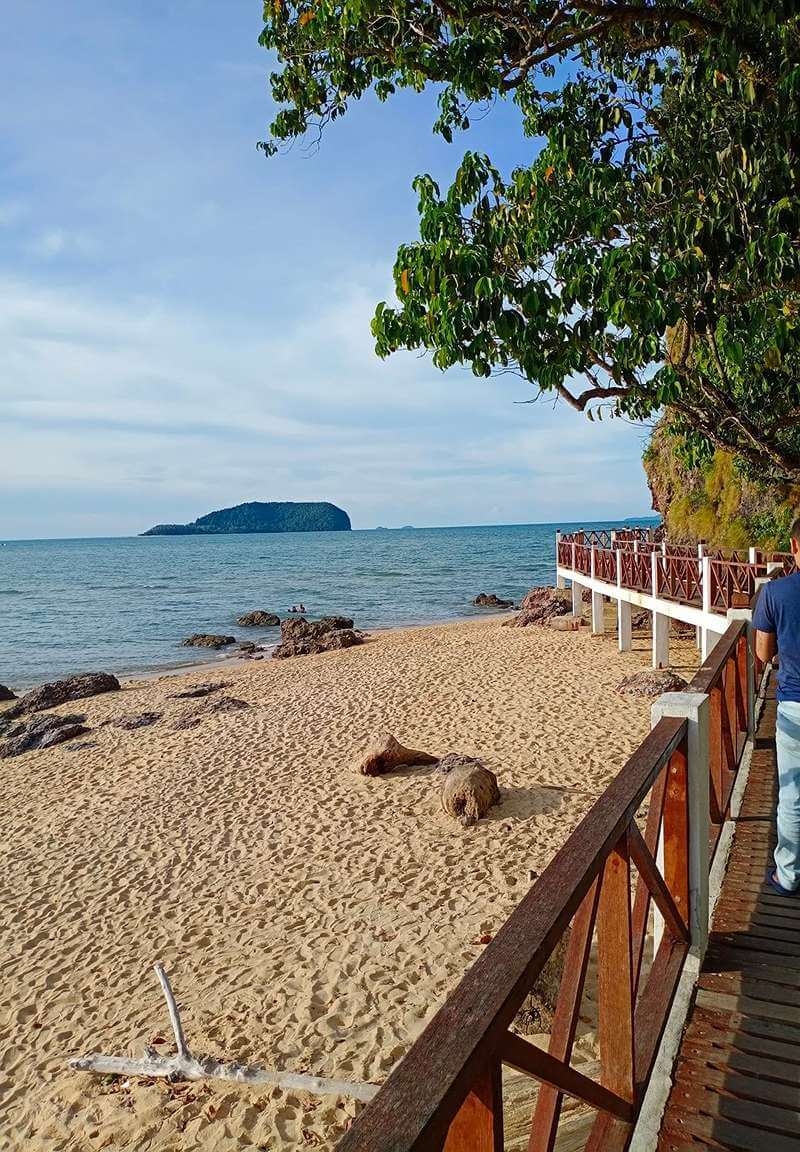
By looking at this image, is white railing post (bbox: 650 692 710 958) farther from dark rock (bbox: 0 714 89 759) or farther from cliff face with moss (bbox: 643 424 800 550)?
dark rock (bbox: 0 714 89 759)

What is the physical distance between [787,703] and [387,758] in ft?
24.1

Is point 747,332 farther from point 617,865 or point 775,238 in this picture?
point 617,865

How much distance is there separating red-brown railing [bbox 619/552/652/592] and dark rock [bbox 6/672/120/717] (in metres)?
14.6

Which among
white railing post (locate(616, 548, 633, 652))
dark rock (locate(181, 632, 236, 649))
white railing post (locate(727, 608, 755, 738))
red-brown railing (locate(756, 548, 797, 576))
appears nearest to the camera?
white railing post (locate(727, 608, 755, 738))

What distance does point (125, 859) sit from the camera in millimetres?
8664

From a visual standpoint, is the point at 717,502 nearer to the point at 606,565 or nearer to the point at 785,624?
the point at 606,565

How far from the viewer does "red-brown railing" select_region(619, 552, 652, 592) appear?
16797 millimetres

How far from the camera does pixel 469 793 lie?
868cm

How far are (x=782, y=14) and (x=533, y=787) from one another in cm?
798

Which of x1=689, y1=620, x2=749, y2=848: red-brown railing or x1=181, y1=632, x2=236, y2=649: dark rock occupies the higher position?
x1=689, y1=620, x2=749, y2=848: red-brown railing

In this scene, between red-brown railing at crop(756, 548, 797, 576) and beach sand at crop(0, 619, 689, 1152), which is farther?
red-brown railing at crop(756, 548, 797, 576)

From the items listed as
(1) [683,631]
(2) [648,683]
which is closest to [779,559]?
(2) [648,683]

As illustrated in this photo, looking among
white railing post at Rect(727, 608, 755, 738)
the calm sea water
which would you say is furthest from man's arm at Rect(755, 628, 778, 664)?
the calm sea water

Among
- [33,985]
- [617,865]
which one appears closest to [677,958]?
[617,865]
